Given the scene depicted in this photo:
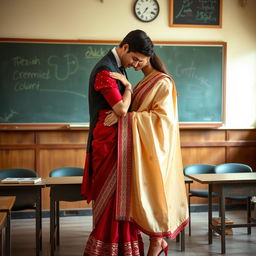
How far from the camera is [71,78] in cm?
510

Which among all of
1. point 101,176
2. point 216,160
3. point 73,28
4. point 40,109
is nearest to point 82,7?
point 73,28

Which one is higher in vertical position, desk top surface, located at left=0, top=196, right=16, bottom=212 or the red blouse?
the red blouse

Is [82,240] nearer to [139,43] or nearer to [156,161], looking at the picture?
[156,161]

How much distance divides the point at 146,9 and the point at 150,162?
3.20 meters

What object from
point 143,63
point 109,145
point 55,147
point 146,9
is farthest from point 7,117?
point 143,63

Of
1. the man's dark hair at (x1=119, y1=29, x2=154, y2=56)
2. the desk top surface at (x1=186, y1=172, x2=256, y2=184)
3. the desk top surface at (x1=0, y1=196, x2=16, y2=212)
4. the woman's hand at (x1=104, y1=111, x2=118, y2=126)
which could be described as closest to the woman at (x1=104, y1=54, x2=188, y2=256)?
the woman's hand at (x1=104, y1=111, x2=118, y2=126)

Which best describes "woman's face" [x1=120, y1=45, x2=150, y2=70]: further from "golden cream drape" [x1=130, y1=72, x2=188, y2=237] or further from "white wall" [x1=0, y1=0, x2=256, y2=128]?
"white wall" [x1=0, y1=0, x2=256, y2=128]

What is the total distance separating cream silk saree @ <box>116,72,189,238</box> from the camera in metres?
2.51

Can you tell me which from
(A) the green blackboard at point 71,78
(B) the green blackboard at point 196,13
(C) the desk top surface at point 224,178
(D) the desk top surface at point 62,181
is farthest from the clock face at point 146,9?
(D) the desk top surface at point 62,181

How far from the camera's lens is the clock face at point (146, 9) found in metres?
5.16

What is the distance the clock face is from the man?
2724 mm

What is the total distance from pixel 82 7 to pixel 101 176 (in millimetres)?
3181

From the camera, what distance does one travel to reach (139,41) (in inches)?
96.8

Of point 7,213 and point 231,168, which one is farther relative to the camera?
point 231,168
